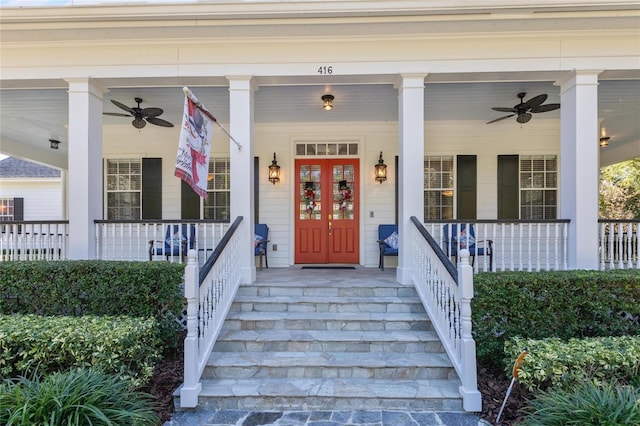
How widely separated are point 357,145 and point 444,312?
14.5 ft

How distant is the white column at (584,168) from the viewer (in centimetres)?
450

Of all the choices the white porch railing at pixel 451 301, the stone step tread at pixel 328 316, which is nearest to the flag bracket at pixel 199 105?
the stone step tread at pixel 328 316

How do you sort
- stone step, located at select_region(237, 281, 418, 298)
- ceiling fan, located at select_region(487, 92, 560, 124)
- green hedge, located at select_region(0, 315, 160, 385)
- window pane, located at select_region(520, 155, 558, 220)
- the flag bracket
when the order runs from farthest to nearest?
window pane, located at select_region(520, 155, 558, 220) < ceiling fan, located at select_region(487, 92, 560, 124) < stone step, located at select_region(237, 281, 418, 298) < the flag bracket < green hedge, located at select_region(0, 315, 160, 385)

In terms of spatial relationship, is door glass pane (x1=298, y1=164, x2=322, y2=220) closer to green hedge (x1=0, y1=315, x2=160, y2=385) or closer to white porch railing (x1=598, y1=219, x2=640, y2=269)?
green hedge (x1=0, y1=315, x2=160, y2=385)

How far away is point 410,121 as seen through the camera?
4648 mm

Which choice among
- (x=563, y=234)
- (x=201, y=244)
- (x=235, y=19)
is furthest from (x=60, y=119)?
(x=563, y=234)

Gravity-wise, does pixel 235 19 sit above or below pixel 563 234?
above

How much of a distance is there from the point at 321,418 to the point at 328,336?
2.87ft

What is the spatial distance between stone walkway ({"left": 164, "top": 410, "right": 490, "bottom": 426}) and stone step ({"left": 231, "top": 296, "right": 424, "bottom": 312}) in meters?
1.23

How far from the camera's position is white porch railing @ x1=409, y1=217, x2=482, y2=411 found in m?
2.95

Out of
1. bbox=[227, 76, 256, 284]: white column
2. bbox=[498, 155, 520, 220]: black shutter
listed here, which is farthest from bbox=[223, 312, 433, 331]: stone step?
bbox=[498, 155, 520, 220]: black shutter

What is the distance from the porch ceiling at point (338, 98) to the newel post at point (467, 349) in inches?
114

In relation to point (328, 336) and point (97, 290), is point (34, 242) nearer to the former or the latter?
point (97, 290)

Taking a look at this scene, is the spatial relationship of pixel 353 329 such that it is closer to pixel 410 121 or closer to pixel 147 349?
pixel 147 349
